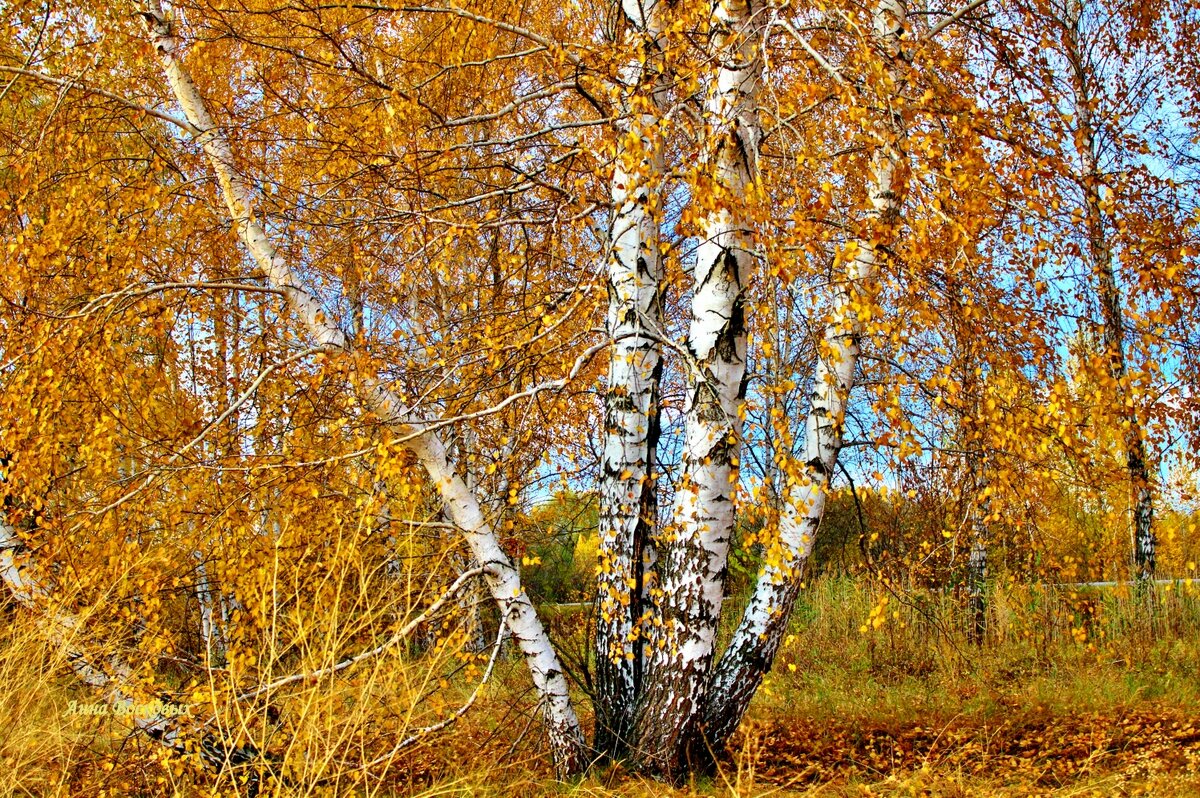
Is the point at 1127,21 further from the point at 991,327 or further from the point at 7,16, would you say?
the point at 7,16

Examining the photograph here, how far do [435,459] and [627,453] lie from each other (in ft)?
3.14

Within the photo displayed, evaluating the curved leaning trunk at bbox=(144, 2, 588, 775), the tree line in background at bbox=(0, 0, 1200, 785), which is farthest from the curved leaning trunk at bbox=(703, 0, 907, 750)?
the curved leaning trunk at bbox=(144, 2, 588, 775)

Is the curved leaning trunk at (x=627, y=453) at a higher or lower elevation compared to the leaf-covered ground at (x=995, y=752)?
higher

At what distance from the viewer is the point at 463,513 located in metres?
4.86

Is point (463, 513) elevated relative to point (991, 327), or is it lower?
lower

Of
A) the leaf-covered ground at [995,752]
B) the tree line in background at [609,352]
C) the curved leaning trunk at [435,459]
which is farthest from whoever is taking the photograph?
the curved leaning trunk at [435,459]

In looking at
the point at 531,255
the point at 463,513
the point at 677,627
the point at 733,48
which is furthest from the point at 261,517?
the point at 733,48

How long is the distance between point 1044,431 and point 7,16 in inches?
245

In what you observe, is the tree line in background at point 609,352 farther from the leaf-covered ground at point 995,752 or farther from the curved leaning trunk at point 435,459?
the leaf-covered ground at point 995,752

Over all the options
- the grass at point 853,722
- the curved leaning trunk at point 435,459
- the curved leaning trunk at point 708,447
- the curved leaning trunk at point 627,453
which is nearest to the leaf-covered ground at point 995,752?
the grass at point 853,722

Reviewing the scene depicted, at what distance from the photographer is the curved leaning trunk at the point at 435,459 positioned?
4.77 m

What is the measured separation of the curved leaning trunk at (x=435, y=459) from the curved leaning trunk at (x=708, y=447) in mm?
428

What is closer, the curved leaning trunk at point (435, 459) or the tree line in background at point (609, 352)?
the tree line in background at point (609, 352)

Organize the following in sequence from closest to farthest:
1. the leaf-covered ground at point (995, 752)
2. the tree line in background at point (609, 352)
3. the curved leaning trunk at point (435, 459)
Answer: the tree line in background at point (609, 352)
the leaf-covered ground at point (995, 752)
the curved leaning trunk at point (435, 459)
